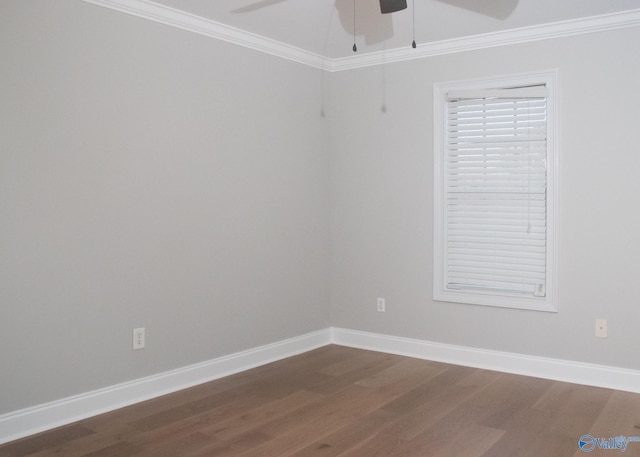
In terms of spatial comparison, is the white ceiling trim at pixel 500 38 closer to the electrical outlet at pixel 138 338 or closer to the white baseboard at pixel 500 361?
the white baseboard at pixel 500 361

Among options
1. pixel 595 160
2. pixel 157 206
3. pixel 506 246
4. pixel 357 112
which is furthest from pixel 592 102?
pixel 157 206

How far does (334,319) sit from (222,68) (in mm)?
2284

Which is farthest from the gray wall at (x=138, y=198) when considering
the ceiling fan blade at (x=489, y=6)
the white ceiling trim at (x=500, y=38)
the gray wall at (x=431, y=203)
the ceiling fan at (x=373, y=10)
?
the ceiling fan blade at (x=489, y=6)

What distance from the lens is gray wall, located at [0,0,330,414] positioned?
2986 millimetres

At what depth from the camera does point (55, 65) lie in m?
3.09

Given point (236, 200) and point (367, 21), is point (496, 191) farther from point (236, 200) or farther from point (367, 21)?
point (236, 200)

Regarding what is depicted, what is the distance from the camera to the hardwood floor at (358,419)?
287cm

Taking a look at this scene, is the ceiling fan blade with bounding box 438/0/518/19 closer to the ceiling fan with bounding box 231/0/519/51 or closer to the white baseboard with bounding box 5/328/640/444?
the ceiling fan with bounding box 231/0/519/51

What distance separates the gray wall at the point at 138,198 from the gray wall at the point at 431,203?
42 centimetres

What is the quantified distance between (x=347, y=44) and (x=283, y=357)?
96.3 inches

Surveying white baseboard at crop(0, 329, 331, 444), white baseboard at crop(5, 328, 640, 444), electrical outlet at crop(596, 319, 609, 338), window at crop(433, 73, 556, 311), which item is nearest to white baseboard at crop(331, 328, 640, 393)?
white baseboard at crop(5, 328, 640, 444)

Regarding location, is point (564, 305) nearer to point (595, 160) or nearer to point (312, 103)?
point (595, 160)

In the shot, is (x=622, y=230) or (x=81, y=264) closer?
(x=81, y=264)

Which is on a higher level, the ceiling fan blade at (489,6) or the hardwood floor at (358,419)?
the ceiling fan blade at (489,6)
